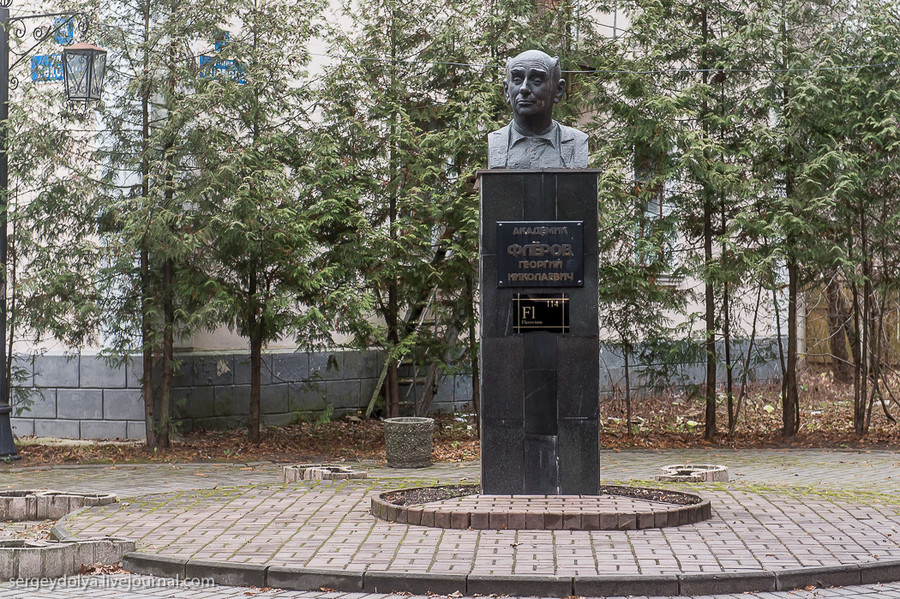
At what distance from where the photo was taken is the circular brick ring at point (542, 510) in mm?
8234

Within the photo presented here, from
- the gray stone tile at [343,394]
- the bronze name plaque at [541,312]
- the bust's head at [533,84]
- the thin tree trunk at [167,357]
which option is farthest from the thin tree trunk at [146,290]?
the bronze name plaque at [541,312]

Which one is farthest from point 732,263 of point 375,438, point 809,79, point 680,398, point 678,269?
point 375,438

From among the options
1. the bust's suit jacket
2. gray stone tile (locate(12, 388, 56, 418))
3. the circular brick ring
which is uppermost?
the bust's suit jacket

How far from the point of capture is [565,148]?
9766 mm

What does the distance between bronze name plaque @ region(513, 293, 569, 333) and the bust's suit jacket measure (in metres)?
1.15

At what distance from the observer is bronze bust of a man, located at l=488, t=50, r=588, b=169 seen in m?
9.66

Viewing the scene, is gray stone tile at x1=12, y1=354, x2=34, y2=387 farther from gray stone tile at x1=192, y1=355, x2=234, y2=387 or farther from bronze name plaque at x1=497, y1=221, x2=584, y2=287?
bronze name plaque at x1=497, y1=221, x2=584, y2=287

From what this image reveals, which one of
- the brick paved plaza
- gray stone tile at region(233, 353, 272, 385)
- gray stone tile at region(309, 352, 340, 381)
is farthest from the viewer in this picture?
gray stone tile at region(309, 352, 340, 381)

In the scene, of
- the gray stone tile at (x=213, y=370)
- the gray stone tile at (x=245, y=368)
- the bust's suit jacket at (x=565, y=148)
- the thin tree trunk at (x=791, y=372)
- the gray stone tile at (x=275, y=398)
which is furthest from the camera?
the gray stone tile at (x=275, y=398)

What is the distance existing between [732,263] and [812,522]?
7.36 metres

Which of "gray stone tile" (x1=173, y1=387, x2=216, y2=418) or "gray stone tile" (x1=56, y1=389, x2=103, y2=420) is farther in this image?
"gray stone tile" (x1=173, y1=387, x2=216, y2=418)

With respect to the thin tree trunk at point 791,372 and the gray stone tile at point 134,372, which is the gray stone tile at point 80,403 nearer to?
the gray stone tile at point 134,372

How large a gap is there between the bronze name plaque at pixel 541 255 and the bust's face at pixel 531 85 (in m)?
0.98

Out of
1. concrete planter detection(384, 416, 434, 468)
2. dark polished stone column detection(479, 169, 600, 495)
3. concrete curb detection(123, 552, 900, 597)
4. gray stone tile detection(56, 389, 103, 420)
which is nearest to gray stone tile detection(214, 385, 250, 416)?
gray stone tile detection(56, 389, 103, 420)
